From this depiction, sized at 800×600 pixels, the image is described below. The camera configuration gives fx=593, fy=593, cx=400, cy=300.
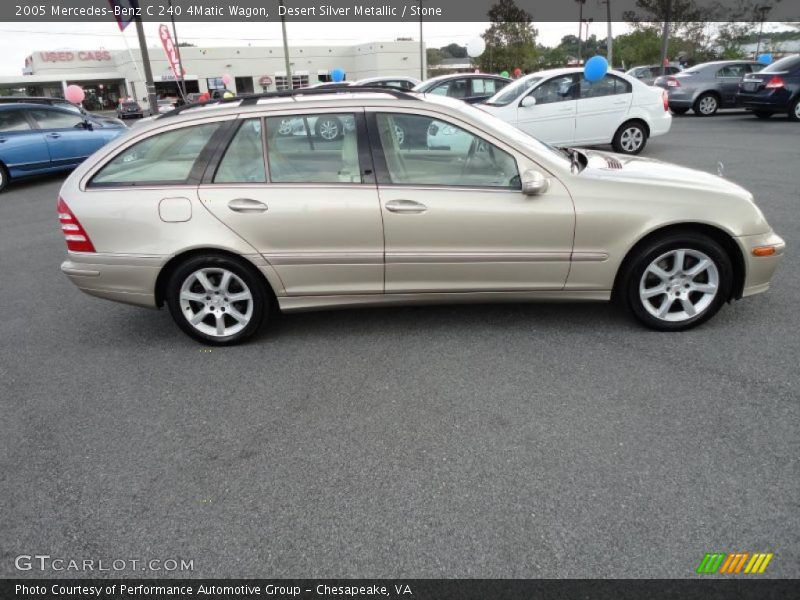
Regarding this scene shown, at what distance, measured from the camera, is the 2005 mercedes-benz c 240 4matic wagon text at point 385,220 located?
12.2 ft

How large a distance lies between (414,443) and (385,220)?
1.49m

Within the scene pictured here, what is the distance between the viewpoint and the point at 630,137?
1049 cm

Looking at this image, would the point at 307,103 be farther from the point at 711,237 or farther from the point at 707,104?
the point at 707,104

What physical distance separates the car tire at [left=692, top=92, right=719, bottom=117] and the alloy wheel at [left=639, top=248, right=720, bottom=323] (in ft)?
56.4

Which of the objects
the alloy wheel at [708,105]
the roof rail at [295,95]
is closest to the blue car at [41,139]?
the roof rail at [295,95]

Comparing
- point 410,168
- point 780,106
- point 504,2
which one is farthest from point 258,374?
point 504,2

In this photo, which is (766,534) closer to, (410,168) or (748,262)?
(748,262)

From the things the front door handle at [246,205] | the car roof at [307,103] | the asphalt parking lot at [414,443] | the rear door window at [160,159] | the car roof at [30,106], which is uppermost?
the car roof at [30,106]

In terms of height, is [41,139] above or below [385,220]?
above

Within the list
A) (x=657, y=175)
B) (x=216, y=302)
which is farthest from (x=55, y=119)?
(x=657, y=175)

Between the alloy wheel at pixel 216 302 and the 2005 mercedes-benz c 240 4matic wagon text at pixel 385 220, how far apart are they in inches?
0.5

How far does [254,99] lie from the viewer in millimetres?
4152

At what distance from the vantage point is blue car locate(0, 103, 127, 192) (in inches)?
436

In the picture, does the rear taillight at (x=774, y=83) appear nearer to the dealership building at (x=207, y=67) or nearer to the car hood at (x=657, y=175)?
the car hood at (x=657, y=175)
